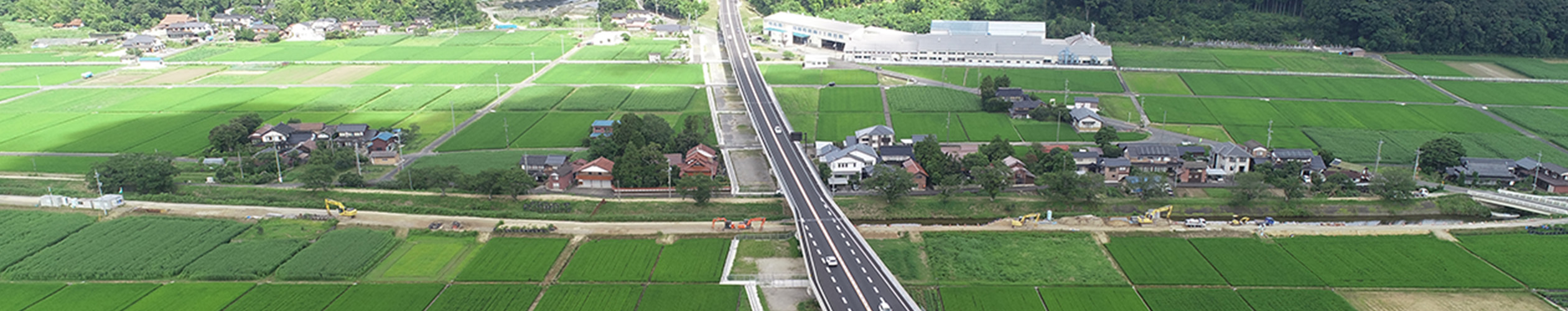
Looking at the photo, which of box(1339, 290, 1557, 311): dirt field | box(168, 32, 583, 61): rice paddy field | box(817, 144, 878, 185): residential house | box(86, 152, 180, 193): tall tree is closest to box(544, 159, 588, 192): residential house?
box(817, 144, 878, 185): residential house

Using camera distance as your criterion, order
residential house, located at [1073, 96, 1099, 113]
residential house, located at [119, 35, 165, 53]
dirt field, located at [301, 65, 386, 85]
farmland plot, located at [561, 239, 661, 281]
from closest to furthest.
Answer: farmland plot, located at [561, 239, 661, 281] < residential house, located at [1073, 96, 1099, 113] < dirt field, located at [301, 65, 386, 85] < residential house, located at [119, 35, 165, 53]

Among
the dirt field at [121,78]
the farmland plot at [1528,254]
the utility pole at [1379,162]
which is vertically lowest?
the farmland plot at [1528,254]

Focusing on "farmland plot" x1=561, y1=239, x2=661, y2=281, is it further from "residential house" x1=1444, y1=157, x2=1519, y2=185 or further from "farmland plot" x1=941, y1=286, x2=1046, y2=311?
"residential house" x1=1444, y1=157, x2=1519, y2=185

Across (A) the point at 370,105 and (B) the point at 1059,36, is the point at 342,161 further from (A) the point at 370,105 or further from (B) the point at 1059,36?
(B) the point at 1059,36

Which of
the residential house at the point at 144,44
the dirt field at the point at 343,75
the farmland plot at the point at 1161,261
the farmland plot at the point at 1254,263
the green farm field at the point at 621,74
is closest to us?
the farmland plot at the point at 1254,263

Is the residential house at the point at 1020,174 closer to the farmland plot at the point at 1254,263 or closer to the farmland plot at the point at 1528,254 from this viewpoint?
the farmland plot at the point at 1254,263

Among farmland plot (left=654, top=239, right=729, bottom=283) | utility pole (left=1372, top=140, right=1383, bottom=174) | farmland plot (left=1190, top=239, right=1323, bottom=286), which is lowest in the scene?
farmland plot (left=654, top=239, right=729, bottom=283)

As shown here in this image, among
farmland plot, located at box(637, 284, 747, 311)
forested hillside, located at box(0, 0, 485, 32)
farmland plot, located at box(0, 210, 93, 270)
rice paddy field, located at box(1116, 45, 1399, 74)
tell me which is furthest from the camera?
forested hillside, located at box(0, 0, 485, 32)

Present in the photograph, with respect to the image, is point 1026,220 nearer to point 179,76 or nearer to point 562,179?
point 562,179

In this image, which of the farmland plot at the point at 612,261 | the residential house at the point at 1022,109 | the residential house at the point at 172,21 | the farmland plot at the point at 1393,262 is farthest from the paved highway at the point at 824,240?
the residential house at the point at 172,21
